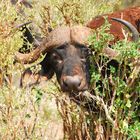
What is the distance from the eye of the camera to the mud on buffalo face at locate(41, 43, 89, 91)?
198 inches

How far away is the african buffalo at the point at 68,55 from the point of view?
16.7 ft

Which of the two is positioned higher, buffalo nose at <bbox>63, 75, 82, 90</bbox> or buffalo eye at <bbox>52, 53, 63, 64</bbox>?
buffalo eye at <bbox>52, 53, 63, 64</bbox>

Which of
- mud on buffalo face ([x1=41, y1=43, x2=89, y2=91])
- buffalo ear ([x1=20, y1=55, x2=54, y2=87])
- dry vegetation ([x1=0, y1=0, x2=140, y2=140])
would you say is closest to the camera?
dry vegetation ([x1=0, y1=0, x2=140, y2=140])

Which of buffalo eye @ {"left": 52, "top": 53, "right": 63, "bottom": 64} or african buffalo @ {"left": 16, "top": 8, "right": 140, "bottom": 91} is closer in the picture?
african buffalo @ {"left": 16, "top": 8, "right": 140, "bottom": 91}

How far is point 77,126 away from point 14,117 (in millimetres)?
648

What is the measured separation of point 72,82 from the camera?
4984 mm

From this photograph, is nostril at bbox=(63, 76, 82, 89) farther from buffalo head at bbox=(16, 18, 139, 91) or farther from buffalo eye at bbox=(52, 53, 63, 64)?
buffalo eye at bbox=(52, 53, 63, 64)

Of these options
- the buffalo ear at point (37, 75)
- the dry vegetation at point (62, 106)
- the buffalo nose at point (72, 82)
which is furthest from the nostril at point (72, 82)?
the buffalo ear at point (37, 75)

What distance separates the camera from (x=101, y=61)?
16.2 feet

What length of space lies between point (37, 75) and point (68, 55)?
2.11 feet

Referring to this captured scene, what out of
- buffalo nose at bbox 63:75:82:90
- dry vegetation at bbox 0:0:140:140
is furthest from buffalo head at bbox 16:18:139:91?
dry vegetation at bbox 0:0:140:140

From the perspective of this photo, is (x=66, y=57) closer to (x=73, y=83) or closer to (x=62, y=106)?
(x=73, y=83)

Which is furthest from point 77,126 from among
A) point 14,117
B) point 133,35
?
point 133,35

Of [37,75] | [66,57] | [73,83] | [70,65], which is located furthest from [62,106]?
[73,83]
